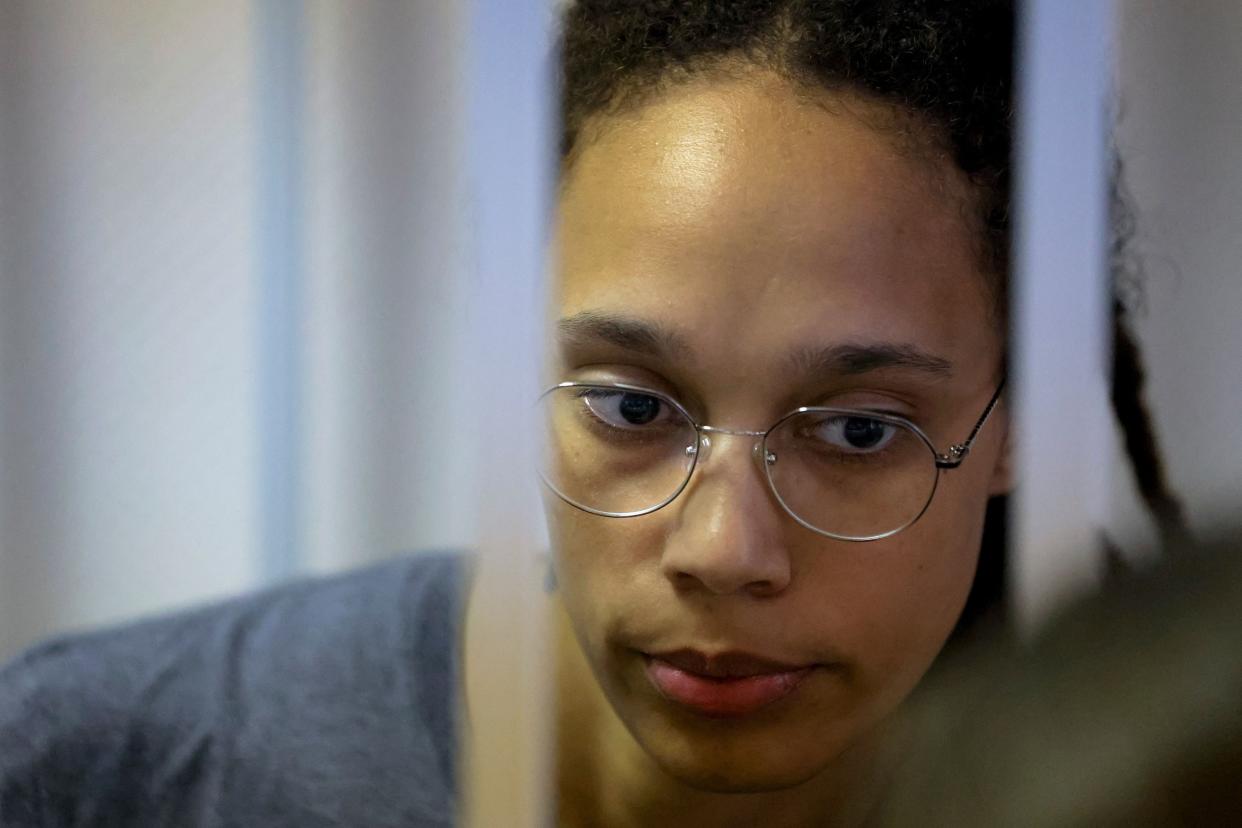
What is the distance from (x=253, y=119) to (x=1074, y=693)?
556mm

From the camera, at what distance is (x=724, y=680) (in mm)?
604

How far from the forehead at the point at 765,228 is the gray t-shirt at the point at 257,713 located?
192 millimetres

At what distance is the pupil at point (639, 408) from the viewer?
598 millimetres

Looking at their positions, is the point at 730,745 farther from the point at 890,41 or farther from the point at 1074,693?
the point at 890,41

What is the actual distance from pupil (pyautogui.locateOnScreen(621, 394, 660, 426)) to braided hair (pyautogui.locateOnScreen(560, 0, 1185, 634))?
13 centimetres

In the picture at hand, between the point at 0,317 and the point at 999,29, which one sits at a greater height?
the point at 999,29

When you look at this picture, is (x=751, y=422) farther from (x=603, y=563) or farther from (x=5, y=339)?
(x=5, y=339)

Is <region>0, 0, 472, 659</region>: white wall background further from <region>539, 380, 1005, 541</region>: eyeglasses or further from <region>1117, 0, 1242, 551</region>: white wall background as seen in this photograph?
<region>1117, 0, 1242, 551</region>: white wall background

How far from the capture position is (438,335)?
62 cm

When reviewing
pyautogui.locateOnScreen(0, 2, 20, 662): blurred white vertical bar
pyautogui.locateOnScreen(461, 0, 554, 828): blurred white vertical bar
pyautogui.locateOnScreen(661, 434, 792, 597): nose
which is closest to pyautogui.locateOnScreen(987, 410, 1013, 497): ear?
pyautogui.locateOnScreen(661, 434, 792, 597): nose

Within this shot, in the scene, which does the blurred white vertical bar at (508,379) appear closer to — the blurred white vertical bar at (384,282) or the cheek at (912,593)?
the blurred white vertical bar at (384,282)

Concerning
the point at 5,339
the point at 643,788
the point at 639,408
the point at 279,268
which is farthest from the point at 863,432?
the point at 5,339

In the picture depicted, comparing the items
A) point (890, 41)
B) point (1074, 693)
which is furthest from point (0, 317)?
point (1074, 693)

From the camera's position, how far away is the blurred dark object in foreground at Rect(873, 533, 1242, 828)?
0.57 metres
